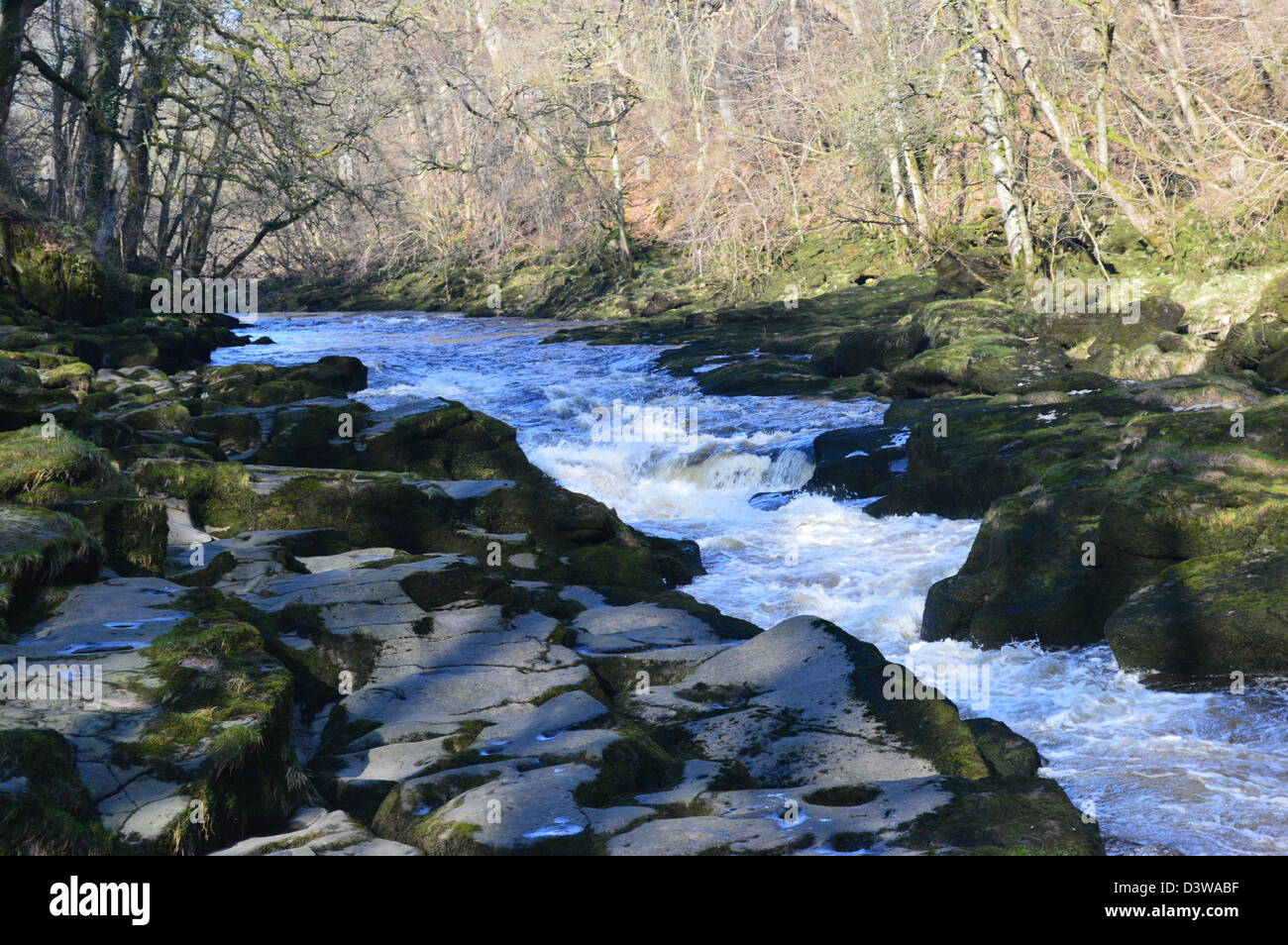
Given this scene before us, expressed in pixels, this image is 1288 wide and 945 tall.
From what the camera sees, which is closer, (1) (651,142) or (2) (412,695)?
(2) (412,695)

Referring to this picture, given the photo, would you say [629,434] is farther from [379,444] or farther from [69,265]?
[69,265]

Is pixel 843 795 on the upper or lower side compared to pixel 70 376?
lower

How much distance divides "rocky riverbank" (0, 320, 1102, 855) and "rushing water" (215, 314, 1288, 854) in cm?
68

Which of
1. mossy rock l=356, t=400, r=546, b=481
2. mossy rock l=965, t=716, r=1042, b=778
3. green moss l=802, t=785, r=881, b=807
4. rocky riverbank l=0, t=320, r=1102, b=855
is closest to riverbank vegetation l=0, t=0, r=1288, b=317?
mossy rock l=356, t=400, r=546, b=481

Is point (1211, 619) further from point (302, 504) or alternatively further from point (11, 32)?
point (11, 32)

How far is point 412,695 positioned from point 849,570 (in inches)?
191

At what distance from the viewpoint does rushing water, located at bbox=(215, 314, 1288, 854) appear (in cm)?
501

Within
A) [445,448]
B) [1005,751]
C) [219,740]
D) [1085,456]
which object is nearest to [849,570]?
[1085,456]

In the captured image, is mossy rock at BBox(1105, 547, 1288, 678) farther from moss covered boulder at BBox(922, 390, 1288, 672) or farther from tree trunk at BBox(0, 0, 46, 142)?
tree trunk at BBox(0, 0, 46, 142)

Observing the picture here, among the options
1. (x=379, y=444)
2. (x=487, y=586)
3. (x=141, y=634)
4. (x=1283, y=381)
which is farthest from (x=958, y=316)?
(x=141, y=634)

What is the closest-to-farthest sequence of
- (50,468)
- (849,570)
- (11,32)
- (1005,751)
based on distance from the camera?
(1005,751)
(50,468)
(849,570)
(11,32)

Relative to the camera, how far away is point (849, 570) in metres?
9.61

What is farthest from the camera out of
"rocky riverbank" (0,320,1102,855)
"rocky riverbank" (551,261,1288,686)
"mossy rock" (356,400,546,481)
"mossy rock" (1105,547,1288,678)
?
"mossy rock" (356,400,546,481)

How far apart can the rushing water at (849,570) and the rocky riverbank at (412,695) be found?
68 cm
